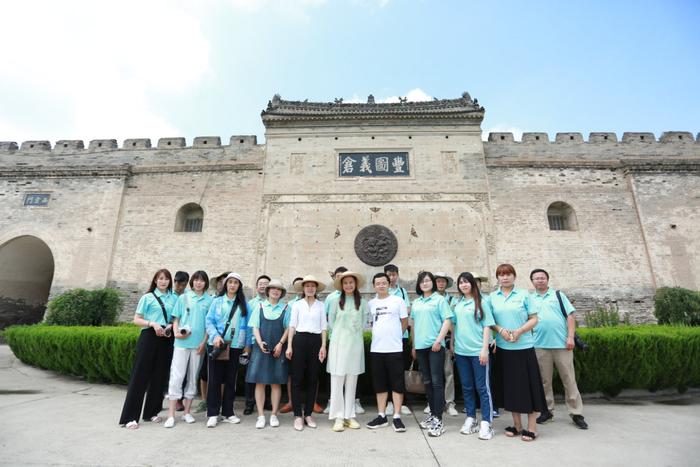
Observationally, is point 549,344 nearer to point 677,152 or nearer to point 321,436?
point 321,436

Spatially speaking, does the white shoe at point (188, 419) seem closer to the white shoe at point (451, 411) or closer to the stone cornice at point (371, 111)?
the white shoe at point (451, 411)

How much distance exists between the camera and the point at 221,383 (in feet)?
13.3

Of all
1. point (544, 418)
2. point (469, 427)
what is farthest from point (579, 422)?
point (469, 427)

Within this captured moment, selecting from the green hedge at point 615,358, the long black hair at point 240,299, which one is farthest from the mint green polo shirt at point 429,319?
the long black hair at point 240,299

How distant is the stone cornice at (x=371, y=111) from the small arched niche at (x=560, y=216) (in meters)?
4.51

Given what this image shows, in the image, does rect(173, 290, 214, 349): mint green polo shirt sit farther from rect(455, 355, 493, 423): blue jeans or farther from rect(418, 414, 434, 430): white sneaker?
rect(455, 355, 493, 423): blue jeans

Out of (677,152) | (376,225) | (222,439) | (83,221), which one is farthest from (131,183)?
(677,152)

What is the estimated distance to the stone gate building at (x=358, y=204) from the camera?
12086 millimetres

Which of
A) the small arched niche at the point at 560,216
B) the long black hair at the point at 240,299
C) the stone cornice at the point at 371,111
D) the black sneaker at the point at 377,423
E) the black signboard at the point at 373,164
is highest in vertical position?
the stone cornice at the point at 371,111

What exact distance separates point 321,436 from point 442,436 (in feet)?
4.04

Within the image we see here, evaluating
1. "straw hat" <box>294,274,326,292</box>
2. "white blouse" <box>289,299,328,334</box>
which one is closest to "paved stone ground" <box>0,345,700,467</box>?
"white blouse" <box>289,299,328,334</box>

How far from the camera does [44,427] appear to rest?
3.59m

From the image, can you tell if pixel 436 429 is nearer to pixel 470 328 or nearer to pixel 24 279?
pixel 470 328

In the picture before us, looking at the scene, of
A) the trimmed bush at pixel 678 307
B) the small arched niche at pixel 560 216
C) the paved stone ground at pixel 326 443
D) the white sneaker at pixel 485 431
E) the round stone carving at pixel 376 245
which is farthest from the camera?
the small arched niche at pixel 560 216
